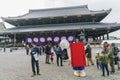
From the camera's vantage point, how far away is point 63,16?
160 ft

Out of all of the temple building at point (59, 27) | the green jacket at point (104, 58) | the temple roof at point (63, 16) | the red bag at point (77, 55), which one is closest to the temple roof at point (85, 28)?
the temple building at point (59, 27)

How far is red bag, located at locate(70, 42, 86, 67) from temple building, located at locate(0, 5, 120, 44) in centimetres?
3173

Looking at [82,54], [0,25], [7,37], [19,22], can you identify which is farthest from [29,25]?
[82,54]

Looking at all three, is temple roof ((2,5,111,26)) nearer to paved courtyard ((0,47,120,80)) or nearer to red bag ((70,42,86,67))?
paved courtyard ((0,47,120,80))

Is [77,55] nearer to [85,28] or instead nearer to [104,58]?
[104,58]

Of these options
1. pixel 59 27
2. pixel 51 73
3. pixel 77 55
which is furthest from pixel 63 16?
pixel 77 55

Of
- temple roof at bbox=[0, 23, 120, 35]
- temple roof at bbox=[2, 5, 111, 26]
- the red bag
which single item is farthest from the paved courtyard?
temple roof at bbox=[2, 5, 111, 26]

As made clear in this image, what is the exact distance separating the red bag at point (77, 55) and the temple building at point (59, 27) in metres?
31.7

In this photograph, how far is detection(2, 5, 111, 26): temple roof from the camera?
1889 inches

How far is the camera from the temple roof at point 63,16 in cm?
4797

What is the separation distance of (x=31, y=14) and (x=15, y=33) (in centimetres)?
1044

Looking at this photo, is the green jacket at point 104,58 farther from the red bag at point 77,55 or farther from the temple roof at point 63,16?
the temple roof at point 63,16

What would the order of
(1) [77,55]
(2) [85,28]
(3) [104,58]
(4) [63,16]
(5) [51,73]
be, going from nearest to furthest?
1. (3) [104,58]
2. (1) [77,55]
3. (5) [51,73]
4. (2) [85,28]
5. (4) [63,16]

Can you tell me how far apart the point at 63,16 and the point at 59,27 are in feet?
8.50
